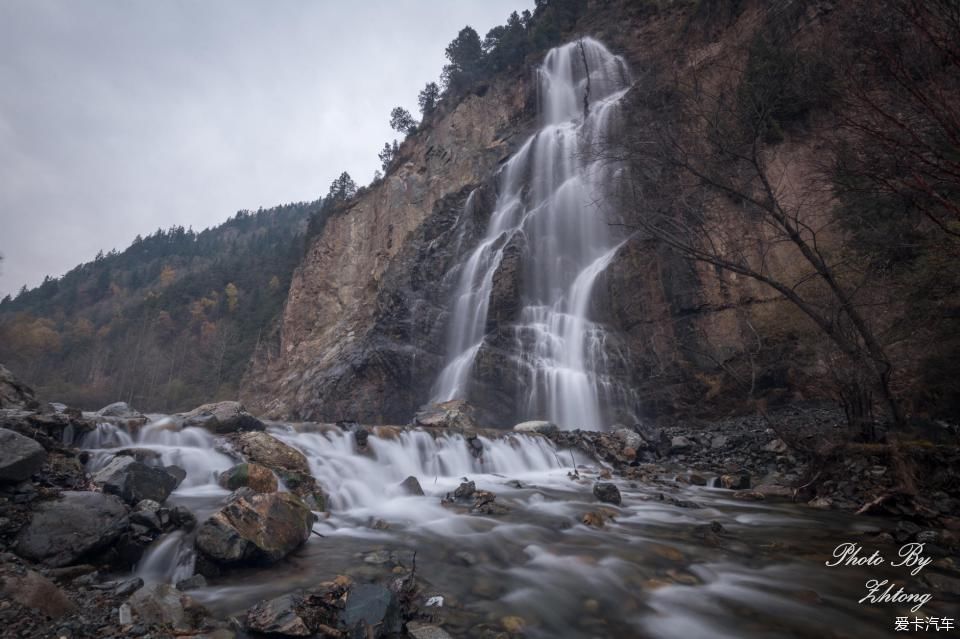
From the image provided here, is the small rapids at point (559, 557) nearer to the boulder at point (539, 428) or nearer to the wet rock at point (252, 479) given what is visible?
the wet rock at point (252, 479)

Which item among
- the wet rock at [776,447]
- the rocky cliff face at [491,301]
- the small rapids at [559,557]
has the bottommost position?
the small rapids at [559,557]

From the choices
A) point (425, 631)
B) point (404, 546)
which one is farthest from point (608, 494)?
point (425, 631)

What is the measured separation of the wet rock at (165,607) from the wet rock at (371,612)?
41.1 inches

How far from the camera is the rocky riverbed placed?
3088 mm

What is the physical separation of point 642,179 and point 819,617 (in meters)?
7.80

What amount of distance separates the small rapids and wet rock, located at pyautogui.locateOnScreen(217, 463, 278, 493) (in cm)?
31

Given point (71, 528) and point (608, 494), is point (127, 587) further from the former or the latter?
point (608, 494)

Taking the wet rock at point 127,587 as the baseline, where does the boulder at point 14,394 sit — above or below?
above

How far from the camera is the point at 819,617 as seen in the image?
10.6 feet

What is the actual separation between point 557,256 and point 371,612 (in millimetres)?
20245

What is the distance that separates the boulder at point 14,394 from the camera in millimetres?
7877

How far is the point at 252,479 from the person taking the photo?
20.3 feet

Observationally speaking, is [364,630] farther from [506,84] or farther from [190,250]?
[190,250]

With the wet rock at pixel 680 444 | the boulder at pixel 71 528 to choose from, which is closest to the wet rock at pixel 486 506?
the boulder at pixel 71 528
